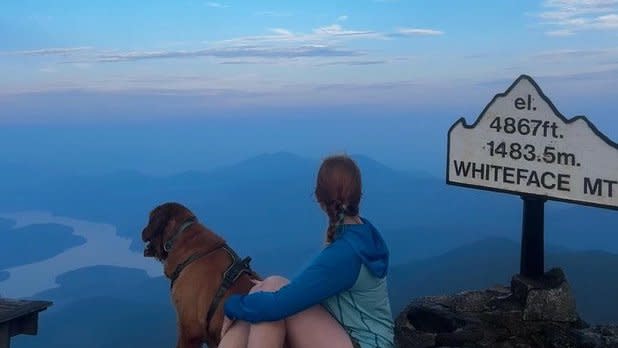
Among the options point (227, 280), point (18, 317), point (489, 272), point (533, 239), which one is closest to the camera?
point (227, 280)

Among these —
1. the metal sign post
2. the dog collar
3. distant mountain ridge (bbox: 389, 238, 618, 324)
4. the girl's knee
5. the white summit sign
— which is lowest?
distant mountain ridge (bbox: 389, 238, 618, 324)

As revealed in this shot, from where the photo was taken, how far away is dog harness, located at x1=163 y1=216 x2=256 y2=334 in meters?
3.68

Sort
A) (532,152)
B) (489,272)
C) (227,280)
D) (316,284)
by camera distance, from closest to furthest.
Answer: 1. (316,284)
2. (227,280)
3. (532,152)
4. (489,272)

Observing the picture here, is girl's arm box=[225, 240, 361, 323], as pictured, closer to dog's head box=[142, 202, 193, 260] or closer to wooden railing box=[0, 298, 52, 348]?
dog's head box=[142, 202, 193, 260]

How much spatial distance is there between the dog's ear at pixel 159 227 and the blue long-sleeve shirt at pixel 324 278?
120 centimetres

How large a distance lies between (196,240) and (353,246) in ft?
4.53

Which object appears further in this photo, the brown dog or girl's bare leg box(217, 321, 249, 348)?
the brown dog

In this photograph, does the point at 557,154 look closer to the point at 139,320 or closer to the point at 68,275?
the point at 139,320

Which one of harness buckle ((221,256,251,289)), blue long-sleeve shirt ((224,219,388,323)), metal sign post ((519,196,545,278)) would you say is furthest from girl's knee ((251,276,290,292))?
metal sign post ((519,196,545,278))

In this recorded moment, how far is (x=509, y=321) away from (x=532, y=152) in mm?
1339

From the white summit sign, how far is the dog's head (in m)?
2.51

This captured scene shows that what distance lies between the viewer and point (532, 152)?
16.1ft

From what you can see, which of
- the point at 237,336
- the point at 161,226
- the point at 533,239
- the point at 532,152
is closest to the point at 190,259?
the point at 161,226

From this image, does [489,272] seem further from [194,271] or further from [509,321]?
[194,271]
